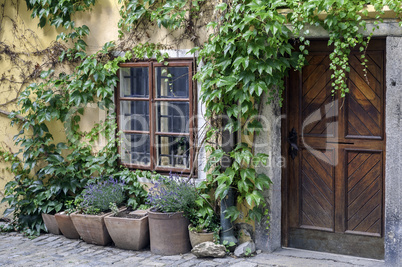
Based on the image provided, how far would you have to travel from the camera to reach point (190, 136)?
20.3 ft

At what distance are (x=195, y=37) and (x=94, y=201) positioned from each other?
2.26m

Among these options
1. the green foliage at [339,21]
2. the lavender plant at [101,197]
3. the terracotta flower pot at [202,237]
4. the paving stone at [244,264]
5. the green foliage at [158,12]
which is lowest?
the paving stone at [244,264]

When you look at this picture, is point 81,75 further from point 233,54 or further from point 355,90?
point 355,90

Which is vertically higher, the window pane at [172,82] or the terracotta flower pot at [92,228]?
the window pane at [172,82]

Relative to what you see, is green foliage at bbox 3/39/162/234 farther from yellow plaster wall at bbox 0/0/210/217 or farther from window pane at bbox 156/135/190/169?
window pane at bbox 156/135/190/169

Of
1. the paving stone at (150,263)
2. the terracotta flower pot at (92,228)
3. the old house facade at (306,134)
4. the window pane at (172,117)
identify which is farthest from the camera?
the window pane at (172,117)

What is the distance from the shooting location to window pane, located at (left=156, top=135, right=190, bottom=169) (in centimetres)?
632

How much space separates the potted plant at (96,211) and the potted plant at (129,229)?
0.47ft

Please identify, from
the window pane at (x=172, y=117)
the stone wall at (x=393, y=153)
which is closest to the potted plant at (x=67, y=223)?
the window pane at (x=172, y=117)

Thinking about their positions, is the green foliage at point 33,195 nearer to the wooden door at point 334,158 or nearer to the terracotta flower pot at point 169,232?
the terracotta flower pot at point 169,232

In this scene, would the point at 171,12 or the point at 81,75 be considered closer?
the point at 171,12

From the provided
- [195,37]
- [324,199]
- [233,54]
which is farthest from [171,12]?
[324,199]

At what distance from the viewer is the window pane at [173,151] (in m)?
6.32

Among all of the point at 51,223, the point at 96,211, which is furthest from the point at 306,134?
the point at 51,223
